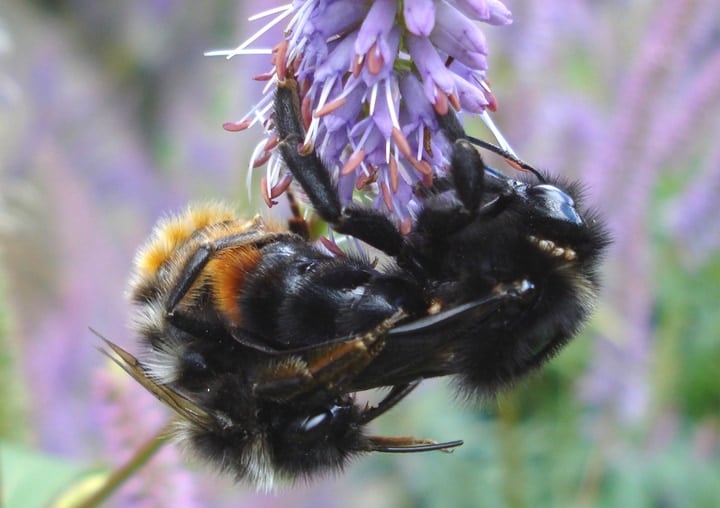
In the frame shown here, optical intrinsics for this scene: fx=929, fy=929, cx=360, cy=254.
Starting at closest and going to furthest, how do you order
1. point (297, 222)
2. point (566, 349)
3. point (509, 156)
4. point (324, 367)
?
point (324, 367) → point (509, 156) → point (297, 222) → point (566, 349)

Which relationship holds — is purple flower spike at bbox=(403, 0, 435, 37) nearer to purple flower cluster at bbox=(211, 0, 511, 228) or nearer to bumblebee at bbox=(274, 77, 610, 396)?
purple flower cluster at bbox=(211, 0, 511, 228)

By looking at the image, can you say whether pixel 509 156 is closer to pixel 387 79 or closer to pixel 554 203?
pixel 554 203

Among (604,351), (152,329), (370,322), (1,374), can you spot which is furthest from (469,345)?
(604,351)

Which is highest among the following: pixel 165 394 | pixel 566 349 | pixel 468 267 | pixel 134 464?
pixel 468 267

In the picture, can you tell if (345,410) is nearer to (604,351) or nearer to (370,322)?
(370,322)

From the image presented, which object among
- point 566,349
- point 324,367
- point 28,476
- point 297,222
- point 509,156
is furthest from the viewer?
point 566,349

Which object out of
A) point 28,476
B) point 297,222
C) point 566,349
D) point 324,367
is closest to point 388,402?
point 324,367

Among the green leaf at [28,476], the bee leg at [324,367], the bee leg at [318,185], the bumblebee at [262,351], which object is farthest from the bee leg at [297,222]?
the green leaf at [28,476]

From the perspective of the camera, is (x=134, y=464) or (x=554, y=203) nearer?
(x=554, y=203)
